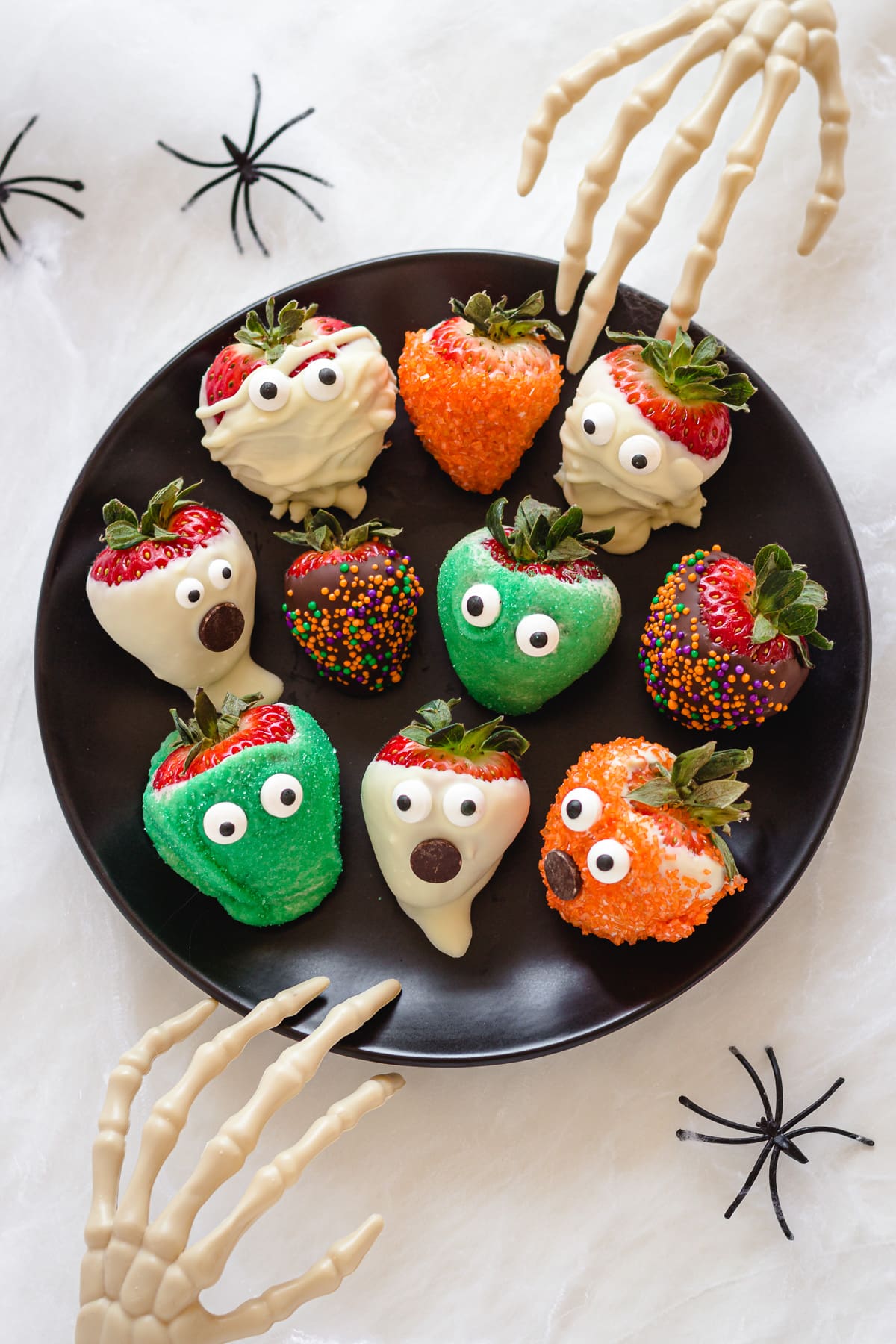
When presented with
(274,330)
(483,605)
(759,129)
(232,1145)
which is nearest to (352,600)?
(483,605)

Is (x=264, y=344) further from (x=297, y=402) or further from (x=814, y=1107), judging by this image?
(x=814, y=1107)

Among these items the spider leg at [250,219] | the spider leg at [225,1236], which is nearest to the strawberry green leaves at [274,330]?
the spider leg at [250,219]

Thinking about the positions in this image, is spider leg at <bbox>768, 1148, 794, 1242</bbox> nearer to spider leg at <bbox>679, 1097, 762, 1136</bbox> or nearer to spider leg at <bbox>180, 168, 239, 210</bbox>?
spider leg at <bbox>679, 1097, 762, 1136</bbox>

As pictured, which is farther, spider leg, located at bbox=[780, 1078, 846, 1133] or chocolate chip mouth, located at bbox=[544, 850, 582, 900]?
spider leg, located at bbox=[780, 1078, 846, 1133]

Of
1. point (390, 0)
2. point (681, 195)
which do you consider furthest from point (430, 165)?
point (681, 195)

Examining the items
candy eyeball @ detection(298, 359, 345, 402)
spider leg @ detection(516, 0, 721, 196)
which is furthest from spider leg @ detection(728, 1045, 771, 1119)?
spider leg @ detection(516, 0, 721, 196)

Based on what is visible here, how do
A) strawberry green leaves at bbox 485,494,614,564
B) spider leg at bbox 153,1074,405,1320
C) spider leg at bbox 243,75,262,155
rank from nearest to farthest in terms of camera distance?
spider leg at bbox 153,1074,405,1320, strawberry green leaves at bbox 485,494,614,564, spider leg at bbox 243,75,262,155
